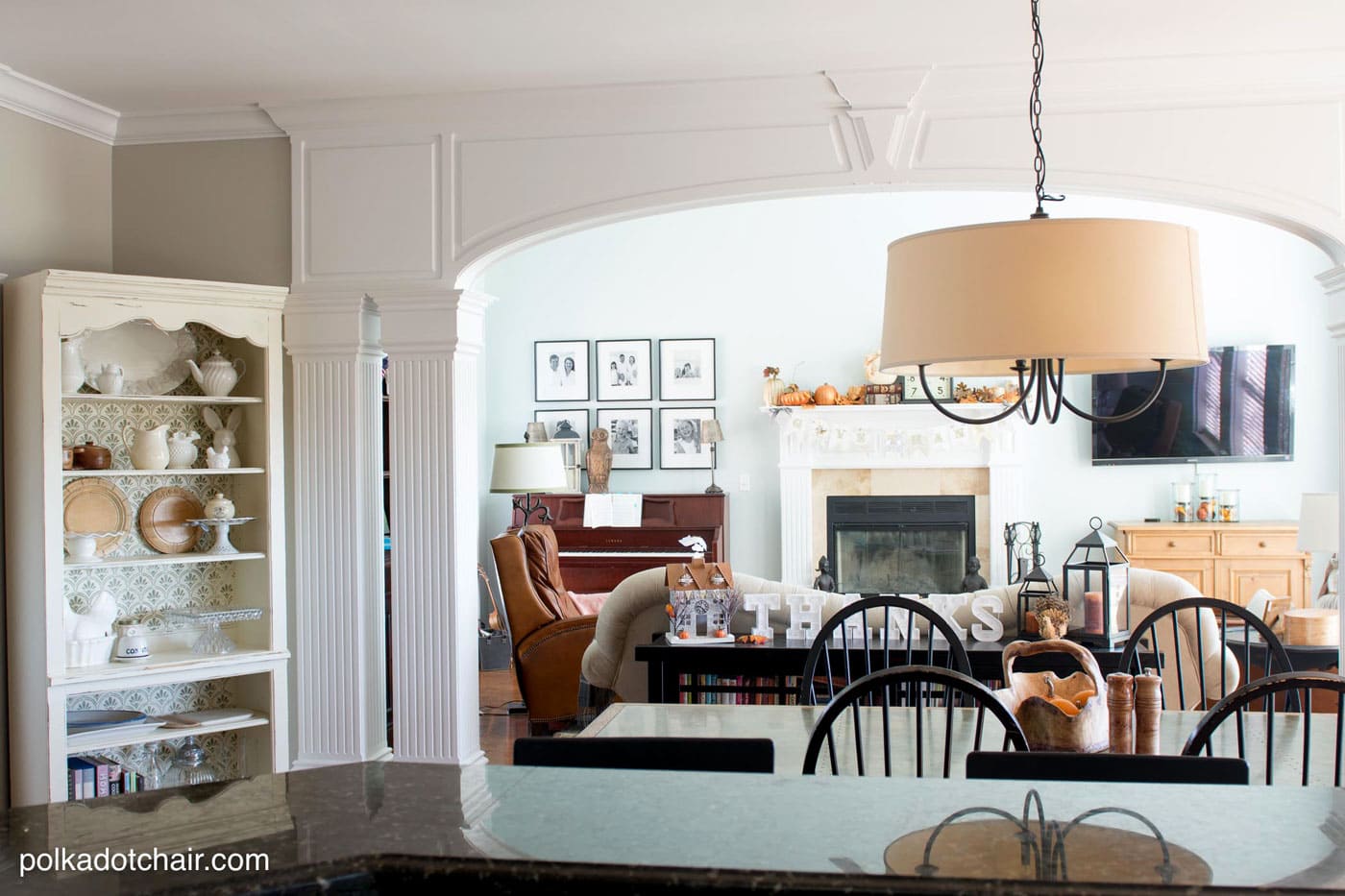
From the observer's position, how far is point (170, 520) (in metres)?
4.38

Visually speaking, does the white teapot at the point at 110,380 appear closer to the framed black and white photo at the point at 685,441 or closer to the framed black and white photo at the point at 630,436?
the framed black and white photo at the point at 630,436

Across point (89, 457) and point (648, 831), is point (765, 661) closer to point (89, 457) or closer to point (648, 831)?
point (89, 457)

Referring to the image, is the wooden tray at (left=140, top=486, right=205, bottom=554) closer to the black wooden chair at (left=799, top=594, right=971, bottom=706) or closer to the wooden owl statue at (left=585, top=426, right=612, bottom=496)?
the black wooden chair at (left=799, top=594, right=971, bottom=706)

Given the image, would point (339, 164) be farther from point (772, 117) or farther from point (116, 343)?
point (772, 117)

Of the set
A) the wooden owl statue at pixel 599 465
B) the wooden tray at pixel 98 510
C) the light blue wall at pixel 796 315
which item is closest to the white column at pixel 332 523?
the wooden tray at pixel 98 510

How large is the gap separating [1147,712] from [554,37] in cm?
265

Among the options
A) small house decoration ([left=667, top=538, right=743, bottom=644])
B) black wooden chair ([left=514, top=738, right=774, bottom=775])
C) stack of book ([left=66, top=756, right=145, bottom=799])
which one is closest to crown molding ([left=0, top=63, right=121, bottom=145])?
stack of book ([left=66, top=756, right=145, bottom=799])

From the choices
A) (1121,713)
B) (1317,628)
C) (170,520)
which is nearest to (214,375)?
(170,520)

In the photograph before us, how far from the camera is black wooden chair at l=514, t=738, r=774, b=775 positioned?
5.61 ft

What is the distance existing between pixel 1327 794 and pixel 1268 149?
3229mm

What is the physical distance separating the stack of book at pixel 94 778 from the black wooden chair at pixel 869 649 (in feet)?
7.80

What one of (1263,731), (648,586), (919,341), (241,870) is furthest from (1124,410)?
(241,870)

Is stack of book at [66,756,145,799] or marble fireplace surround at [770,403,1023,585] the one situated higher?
marble fireplace surround at [770,403,1023,585]

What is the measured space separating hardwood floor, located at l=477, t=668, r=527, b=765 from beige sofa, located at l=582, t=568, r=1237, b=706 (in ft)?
1.59
